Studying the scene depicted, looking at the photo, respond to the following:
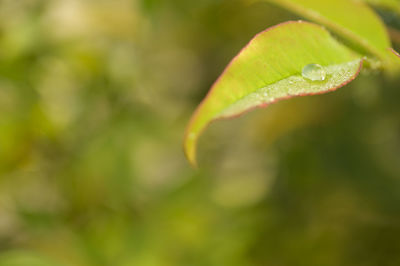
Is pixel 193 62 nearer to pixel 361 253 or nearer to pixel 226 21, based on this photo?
pixel 226 21

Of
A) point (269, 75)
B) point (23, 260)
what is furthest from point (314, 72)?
point (23, 260)

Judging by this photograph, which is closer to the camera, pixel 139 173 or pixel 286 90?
pixel 286 90

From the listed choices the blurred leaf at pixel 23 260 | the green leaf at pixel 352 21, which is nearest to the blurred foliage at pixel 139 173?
the blurred leaf at pixel 23 260

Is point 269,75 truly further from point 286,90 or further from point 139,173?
point 139,173

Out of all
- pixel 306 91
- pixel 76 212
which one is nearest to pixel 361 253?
pixel 76 212

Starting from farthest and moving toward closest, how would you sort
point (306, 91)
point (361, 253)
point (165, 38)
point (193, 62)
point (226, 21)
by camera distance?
point (193, 62) → point (165, 38) → point (226, 21) → point (361, 253) → point (306, 91)

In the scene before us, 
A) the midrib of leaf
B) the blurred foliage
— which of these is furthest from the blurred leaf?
the midrib of leaf
